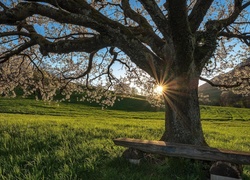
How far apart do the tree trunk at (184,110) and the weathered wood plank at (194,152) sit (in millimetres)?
1512

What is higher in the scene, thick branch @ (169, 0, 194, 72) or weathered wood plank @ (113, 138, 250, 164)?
thick branch @ (169, 0, 194, 72)

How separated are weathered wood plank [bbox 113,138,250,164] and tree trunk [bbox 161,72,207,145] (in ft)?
4.96

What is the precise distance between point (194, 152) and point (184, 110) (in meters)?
2.05

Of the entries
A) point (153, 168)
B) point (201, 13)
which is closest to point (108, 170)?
point (153, 168)

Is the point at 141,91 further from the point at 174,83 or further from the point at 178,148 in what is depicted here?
the point at 178,148

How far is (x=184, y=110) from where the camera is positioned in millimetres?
7277

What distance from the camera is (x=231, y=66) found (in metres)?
14.5

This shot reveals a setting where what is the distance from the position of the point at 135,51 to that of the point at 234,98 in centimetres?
8748

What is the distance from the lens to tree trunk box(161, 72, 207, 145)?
7238 millimetres

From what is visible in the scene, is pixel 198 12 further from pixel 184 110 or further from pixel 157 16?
pixel 184 110

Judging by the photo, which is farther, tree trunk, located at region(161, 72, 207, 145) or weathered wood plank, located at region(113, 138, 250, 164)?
tree trunk, located at region(161, 72, 207, 145)

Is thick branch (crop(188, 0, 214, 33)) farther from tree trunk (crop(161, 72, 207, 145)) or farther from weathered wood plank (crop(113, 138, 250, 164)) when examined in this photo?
weathered wood plank (crop(113, 138, 250, 164))

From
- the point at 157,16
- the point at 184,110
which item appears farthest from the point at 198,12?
the point at 184,110

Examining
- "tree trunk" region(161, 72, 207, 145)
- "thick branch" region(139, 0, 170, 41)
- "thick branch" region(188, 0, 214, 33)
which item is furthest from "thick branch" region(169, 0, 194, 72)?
"thick branch" region(188, 0, 214, 33)
